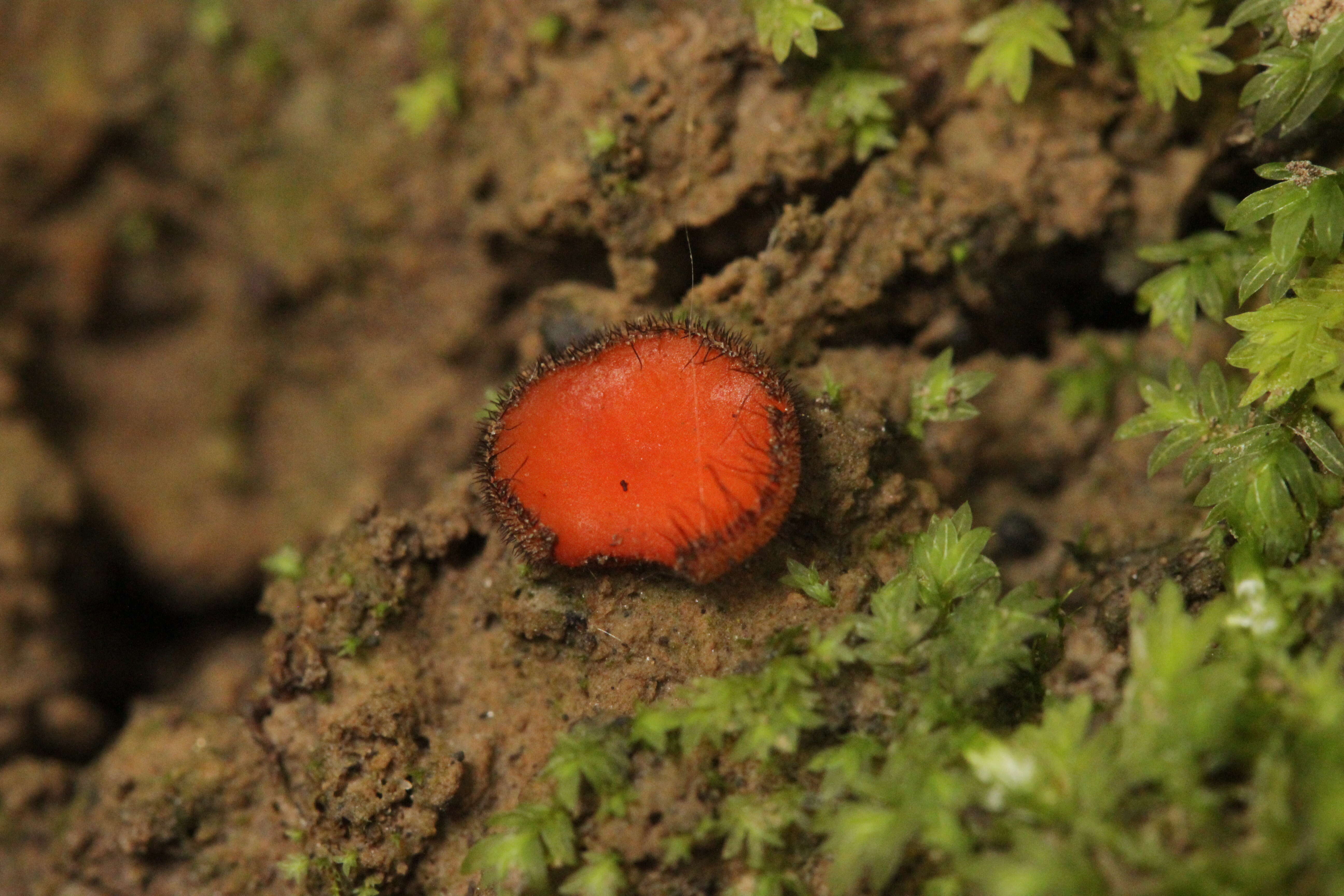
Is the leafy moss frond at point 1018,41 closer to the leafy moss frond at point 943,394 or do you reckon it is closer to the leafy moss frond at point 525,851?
the leafy moss frond at point 943,394

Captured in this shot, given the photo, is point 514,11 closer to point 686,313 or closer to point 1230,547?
point 686,313

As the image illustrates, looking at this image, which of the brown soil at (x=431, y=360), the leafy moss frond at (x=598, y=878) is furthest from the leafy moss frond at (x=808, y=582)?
the leafy moss frond at (x=598, y=878)

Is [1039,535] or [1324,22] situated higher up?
[1324,22]

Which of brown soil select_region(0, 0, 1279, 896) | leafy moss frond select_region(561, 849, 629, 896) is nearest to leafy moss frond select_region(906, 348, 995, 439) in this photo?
brown soil select_region(0, 0, 1279, 896)

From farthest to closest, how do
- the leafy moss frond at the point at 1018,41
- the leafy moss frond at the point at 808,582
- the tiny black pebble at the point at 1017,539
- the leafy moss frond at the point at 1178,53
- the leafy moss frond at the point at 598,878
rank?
the tiny black pebble at the point at 1017,539 → the leafy moss frond at the point at 1018,41 → the leafy moss frond at the point at 1178,53 → the leafy moss frond at the point at 808,582 → the leafy moss frond at the point at 598,878

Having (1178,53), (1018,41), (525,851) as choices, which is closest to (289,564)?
(525,851)

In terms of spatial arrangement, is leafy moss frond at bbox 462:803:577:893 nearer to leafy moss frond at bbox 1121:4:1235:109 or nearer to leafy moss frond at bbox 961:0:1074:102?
leafy moss frond at bbox 961:0:1074:102

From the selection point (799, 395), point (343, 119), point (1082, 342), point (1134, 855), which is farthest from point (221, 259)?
point (1134, 855)

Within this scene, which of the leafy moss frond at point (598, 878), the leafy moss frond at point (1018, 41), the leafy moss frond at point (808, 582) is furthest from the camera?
the leafy moss frond at point (1018, 41)
